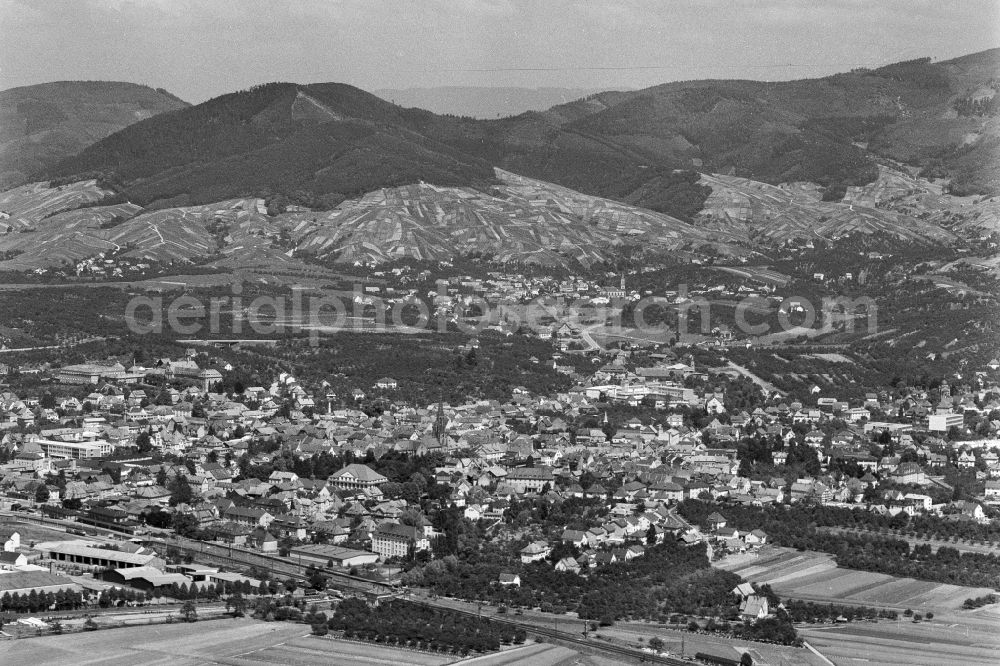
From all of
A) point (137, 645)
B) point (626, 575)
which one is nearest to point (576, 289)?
point (626, 575)

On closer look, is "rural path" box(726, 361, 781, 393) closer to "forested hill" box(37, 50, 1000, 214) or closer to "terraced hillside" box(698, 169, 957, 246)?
"terraced hillside" box(698, 169, 957, 246)

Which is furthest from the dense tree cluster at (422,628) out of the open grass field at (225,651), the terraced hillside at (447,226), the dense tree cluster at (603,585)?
the terraced hillside at (447,226)

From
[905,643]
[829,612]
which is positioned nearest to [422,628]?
[829,612]

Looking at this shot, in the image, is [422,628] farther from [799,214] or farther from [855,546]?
[799,214]

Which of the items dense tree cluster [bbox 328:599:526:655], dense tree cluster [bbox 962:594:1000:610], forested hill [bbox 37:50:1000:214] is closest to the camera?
dense tree cluster [bbox 328:599:526:655]

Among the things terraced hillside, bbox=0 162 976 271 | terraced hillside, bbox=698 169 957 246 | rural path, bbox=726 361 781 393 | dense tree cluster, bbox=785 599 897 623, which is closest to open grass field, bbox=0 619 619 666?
dense tree cluster, bbox=785 599 897 623

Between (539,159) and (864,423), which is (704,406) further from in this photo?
(539,159)

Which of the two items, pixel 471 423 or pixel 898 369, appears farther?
pixel 898 369
